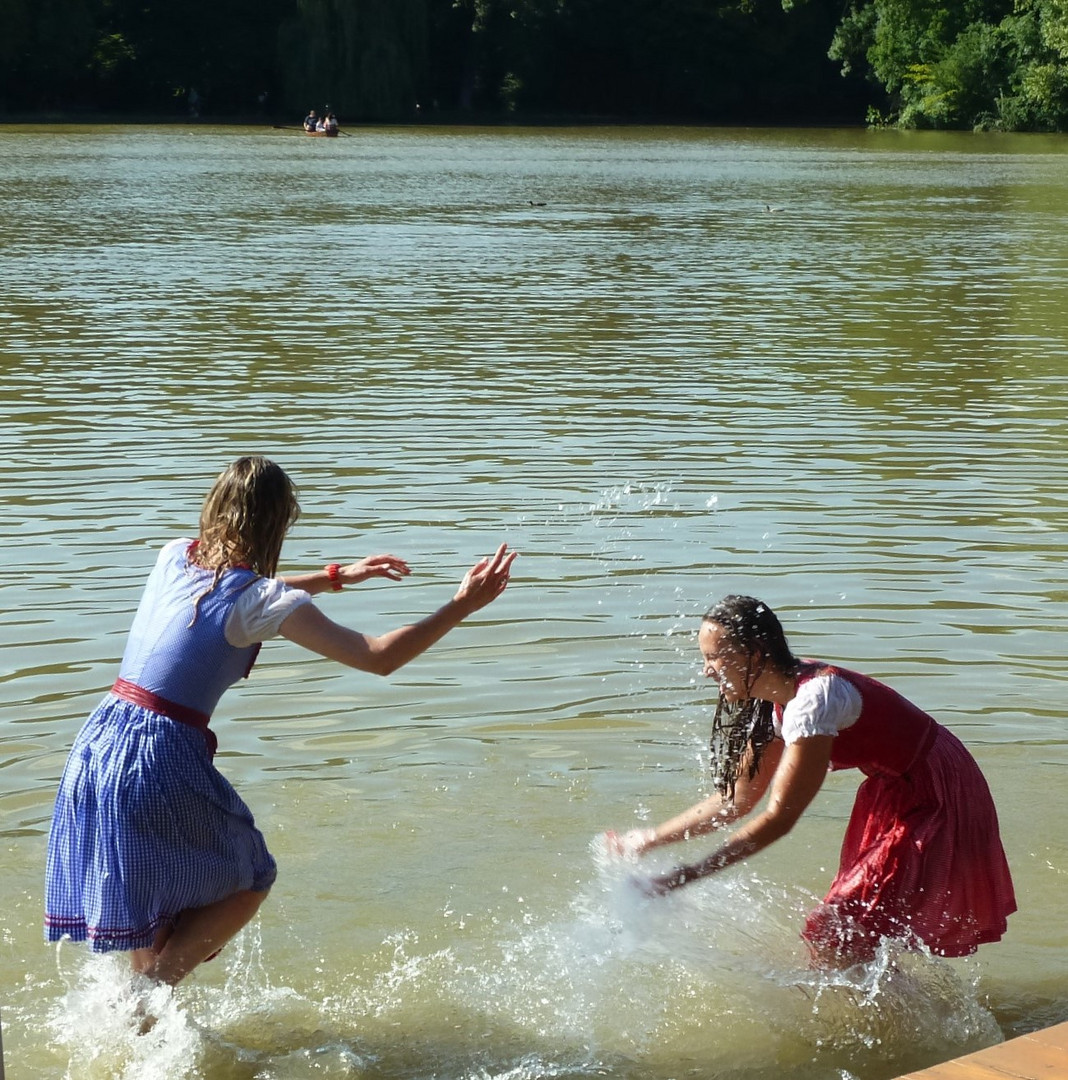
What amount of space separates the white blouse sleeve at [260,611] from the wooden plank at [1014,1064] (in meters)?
1.77

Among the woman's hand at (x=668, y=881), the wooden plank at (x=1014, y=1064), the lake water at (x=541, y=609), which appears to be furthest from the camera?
the lake water at (x=541, y=609)

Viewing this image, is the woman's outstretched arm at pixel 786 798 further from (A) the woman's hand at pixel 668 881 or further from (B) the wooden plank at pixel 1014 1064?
(B) the wooden plank at pixel 1014 1064

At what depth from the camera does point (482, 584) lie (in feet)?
14.4

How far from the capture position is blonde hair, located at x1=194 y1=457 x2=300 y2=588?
4.27 metres

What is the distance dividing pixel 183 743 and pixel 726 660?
1335 mm

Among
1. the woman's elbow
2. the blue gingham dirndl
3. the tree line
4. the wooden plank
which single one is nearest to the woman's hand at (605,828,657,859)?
the woman's elbow

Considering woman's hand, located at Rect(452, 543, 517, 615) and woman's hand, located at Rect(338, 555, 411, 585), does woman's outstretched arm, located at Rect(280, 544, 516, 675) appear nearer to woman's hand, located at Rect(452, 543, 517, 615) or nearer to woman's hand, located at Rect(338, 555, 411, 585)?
woman's hand, located at Rect(452, 543, 517, 615)

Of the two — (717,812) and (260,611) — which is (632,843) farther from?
(260,611)

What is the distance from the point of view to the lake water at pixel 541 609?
5.01m

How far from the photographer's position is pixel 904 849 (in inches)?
178

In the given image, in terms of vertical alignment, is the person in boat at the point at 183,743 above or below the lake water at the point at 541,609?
above

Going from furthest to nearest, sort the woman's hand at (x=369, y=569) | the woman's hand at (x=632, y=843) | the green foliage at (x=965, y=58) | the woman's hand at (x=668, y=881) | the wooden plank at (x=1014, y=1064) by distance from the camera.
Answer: the green foliage at (x=965, y=58), the woman's hand at (x=632, y=843), the woman's hand at (x=369, y=569), the woman's hand at (x=668, y=881), the wooden plank at (x=1014, y=1064)

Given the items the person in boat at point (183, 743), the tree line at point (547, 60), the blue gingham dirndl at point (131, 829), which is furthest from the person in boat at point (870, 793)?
the tree line at point (547, 60)

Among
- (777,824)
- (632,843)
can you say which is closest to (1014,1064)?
(777,824)
